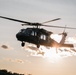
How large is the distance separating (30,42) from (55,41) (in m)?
11.0

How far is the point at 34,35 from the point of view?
60750mm

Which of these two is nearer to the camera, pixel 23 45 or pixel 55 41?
pixel 23 45

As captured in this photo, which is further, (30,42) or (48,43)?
(48,43)

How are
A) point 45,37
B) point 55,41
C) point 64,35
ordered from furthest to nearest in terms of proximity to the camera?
1. point 64,35
2. point 55,41
3. point 45,37

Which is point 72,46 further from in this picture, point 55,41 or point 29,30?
point 29,30

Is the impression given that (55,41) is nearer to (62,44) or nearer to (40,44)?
(62,44)

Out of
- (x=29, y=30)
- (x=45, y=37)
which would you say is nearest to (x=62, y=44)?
(x=45, y=37)

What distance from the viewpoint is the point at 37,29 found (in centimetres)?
6097

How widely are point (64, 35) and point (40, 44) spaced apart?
15.6 m

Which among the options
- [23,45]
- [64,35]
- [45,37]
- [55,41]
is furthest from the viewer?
[64,35]

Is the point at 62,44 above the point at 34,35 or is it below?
below

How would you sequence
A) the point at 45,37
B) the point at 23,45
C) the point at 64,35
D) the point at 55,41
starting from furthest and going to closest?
the point at 64,35, the point at 55,41, the point at 45,37, the point at 23,45

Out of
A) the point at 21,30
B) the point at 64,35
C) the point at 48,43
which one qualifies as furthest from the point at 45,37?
the point at 64,35

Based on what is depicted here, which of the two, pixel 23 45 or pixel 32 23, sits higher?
pixel 32 23
